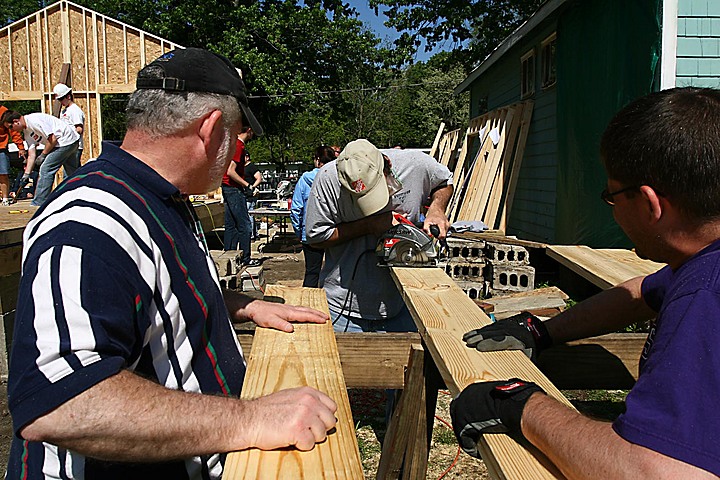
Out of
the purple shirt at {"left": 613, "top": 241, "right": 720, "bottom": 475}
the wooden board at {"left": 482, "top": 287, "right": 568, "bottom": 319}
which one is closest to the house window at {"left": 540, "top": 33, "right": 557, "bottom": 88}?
the wooden board at {"left": 482, "top": 287, "right": 568, "bottom": 319}

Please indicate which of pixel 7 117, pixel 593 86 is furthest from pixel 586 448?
pixel 7 117

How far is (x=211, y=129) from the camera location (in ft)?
5.30

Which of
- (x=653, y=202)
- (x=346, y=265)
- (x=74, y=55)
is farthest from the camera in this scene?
(x=74, y=55)

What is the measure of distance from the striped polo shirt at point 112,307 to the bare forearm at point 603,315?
1.07 metres

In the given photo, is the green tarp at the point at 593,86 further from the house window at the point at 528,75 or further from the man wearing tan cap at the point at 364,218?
the man wearing tan cap at the point at 364,218

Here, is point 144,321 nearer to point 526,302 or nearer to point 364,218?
point 364,218

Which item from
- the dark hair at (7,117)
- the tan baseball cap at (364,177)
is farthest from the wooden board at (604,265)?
the dark hair at (7,117)

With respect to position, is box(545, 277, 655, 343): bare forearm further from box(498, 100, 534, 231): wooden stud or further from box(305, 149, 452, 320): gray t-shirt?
box(498, 100, 534, 231): wooden stud

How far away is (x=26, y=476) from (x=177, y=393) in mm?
451

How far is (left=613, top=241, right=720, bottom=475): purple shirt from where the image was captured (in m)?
1.01

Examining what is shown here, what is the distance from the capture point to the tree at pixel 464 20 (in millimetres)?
22469

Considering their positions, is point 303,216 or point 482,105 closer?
point 303,216

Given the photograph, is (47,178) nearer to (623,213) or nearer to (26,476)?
(26,476)

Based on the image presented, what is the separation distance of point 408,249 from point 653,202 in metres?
2.12
